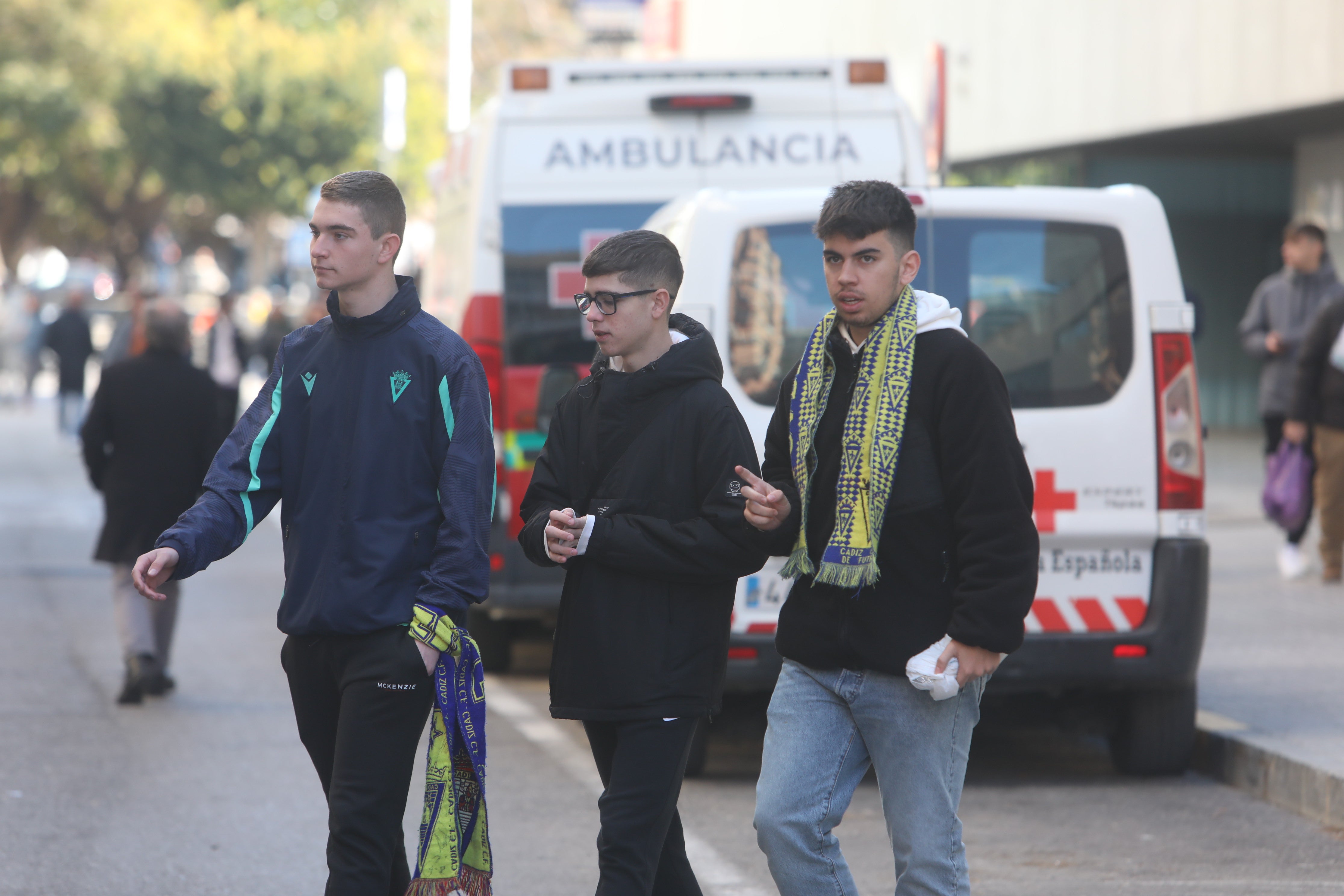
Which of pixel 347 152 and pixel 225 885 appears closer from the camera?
pixel 225 885

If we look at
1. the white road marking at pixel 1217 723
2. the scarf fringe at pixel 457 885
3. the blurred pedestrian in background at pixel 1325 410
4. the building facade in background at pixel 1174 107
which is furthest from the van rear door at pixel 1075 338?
the building facade in background at pixel 1174 107

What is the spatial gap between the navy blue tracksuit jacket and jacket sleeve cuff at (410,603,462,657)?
2cm

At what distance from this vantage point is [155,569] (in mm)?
3830

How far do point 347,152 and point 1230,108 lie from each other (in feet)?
82.7

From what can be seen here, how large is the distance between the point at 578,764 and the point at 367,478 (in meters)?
3.33

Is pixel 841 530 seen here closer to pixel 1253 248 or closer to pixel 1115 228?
pixel 1115 228

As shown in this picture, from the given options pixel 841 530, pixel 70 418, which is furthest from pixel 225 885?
pixel 70 418

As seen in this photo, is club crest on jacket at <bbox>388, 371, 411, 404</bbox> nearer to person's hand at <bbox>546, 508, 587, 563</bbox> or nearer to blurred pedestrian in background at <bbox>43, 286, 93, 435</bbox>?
person's hand at <bbox>546, 508, 587, 563</bbox>

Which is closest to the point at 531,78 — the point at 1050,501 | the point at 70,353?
the point at 1050,501

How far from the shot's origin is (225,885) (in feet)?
17.6

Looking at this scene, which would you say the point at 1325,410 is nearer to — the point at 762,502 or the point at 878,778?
the point at 878,778

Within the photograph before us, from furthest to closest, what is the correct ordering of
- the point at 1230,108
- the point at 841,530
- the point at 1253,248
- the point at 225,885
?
the point at 1253,248 < the point at 1230,108 < the point at 225,885 < the point at 841,530

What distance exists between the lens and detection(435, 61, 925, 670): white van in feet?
27.0

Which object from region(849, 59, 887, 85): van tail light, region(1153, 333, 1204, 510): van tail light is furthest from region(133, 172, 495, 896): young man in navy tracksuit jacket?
region(849, 59, 887, 85): van tail light
